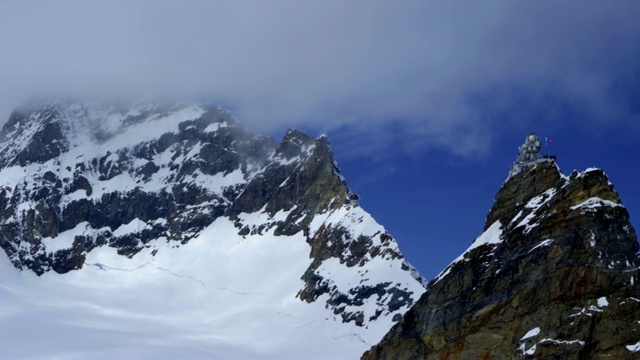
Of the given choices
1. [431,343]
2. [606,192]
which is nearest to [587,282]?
[606,192]

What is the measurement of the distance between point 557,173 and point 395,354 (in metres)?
27.2

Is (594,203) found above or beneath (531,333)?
above

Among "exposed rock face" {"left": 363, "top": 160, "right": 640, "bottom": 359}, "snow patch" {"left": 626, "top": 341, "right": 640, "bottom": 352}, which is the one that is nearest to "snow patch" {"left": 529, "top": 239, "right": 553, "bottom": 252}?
"exposed rock face" {"left": 363, "top": 160, "right": 640, "bottom": 359}

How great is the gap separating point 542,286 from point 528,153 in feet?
87.6

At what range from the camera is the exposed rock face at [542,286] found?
3777 inches

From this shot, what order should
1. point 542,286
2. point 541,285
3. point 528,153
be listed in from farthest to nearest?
point 528,153 < point 541,285 < point 542,286

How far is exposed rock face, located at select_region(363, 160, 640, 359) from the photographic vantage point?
315 feet

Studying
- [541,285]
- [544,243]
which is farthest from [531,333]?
[544,243]

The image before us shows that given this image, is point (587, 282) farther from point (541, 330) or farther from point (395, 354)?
point (395, 354)

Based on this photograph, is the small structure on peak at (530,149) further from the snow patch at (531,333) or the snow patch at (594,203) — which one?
the snow patch at (531,333)

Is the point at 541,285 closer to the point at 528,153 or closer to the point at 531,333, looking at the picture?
the point at 531,333

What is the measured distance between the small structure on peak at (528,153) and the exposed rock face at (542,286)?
5368mm

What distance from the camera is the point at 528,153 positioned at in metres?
123

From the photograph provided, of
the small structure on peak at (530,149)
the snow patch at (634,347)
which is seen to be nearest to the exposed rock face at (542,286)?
the snow patch at (634,347)
